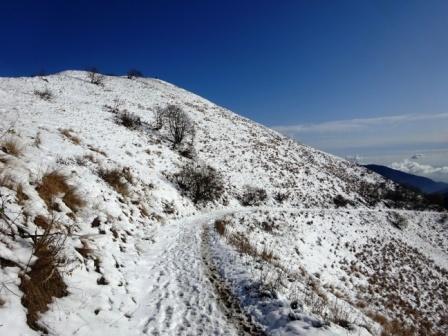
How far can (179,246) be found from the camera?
539 inches

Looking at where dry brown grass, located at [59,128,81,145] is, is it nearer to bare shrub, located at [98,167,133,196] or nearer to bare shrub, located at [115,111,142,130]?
bare shrub, located at [98,167,133,196]

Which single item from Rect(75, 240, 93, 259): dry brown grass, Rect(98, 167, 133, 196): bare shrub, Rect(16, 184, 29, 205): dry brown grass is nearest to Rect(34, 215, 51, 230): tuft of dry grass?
Rect(16, 184, 29, 205): dry brown grass

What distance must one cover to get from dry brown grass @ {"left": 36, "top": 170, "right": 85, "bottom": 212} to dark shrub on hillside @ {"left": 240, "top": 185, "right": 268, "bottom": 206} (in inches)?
1051

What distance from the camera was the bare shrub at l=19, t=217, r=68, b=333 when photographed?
5.21 meters

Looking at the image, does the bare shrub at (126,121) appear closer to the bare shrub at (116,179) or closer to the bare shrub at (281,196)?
the bare shrub at (281,196)

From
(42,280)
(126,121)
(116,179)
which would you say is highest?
(126,121)

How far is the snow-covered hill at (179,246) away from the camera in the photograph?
6.43 metres

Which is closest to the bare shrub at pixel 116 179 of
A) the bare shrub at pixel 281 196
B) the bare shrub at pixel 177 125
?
the bare shrub at pixel 177 125

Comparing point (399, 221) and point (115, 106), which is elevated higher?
point (115, 106)

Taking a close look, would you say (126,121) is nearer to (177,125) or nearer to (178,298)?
(177,125)

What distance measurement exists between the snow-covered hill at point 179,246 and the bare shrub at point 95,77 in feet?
62.1

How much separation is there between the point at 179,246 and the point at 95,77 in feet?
236

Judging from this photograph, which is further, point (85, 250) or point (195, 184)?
point (195, 184)

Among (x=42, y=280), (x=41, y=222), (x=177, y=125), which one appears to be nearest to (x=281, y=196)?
(x=177, y=125)
